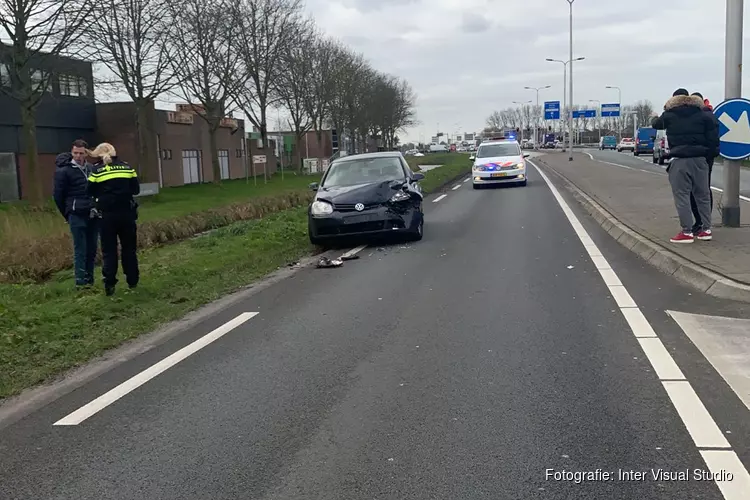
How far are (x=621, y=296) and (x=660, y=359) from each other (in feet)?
7.92

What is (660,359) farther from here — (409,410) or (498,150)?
(498,150)

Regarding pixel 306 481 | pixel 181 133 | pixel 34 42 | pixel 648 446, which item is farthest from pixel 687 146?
pixel 181 133

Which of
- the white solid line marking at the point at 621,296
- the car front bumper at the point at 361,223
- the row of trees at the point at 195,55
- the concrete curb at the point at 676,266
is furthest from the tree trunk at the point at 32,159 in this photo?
the white solid line marking at the point at 621,296

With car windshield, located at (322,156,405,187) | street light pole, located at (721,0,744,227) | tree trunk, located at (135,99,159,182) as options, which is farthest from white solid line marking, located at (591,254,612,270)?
tree trunk, located at (135,99,159,182)

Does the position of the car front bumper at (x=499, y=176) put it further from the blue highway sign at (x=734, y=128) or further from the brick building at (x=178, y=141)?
the brick building at (x=178, y=141)

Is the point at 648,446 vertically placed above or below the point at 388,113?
below

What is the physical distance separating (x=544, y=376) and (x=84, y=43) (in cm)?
2711

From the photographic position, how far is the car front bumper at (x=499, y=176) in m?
27.1

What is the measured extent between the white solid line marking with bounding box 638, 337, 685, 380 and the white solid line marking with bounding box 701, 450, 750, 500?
4.11 ft

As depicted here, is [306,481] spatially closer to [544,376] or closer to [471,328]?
[544,376]

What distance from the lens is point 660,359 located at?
216 inches

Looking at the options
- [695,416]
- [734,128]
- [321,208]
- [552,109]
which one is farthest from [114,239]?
[552,109]

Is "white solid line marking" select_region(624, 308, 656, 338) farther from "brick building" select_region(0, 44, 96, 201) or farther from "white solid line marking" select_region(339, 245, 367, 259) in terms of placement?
"brick building" select_region(0, 44, 96, 201)

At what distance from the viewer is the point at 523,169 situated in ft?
90.0
